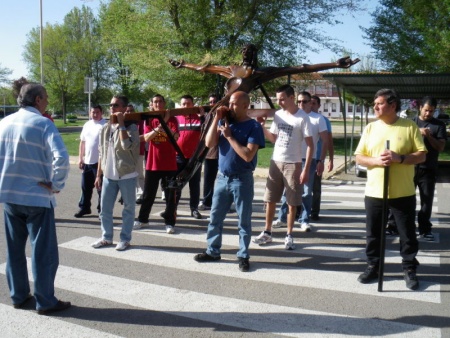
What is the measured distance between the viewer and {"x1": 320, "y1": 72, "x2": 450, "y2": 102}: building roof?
1241 centimetres

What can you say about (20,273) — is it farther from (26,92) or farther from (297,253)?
(297,253)

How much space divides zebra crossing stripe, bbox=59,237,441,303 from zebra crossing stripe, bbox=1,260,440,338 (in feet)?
2.17

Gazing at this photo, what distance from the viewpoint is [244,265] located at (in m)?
5.52

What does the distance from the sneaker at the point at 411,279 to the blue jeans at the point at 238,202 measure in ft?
5.39

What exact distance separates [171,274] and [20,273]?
1.59 m

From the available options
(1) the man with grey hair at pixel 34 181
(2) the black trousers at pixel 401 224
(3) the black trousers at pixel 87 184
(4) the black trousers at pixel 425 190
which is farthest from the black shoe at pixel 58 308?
(4) the black trousers at pixel 425 190

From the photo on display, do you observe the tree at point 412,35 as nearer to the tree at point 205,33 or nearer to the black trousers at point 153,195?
the tree at point 205,33

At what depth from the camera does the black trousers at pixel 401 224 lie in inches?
195

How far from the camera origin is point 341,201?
10133 mm

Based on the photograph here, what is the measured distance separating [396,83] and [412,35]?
11.8 m

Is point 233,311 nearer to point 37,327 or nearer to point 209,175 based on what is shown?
point 37,327

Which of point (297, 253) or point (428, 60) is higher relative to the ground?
point (428, 60)

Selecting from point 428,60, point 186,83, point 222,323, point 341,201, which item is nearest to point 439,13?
point 428,60

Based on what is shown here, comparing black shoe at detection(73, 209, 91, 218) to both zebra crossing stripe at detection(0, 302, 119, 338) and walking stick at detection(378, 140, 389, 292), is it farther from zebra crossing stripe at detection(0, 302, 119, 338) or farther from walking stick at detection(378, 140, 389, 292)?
walking stick at detection(378, 140, 389, 292)
